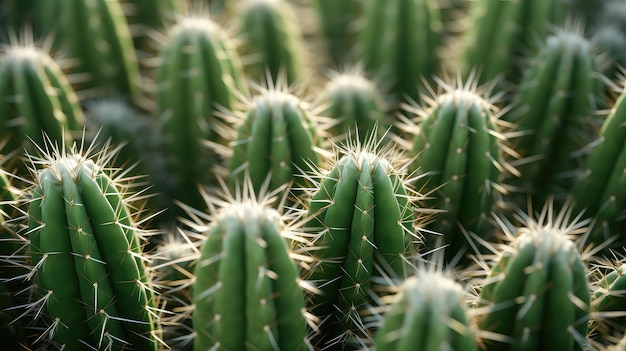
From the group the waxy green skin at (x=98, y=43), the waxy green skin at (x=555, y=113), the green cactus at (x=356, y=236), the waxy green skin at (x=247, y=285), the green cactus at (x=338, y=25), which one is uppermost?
the green cactus at (x=338, y=25)

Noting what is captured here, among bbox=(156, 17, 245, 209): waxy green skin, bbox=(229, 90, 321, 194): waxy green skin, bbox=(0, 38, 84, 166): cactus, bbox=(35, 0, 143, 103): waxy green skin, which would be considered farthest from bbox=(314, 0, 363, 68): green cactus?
bbox=(0, 38, 84, 166): cactus

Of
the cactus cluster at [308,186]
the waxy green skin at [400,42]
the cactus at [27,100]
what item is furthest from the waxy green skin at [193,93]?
the waxy green skin at [400,42]

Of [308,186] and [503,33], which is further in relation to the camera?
[503,33]

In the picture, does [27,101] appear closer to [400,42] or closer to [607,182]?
[400,42]

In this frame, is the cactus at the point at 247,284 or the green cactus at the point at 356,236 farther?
the green cactus at the point at 356,236

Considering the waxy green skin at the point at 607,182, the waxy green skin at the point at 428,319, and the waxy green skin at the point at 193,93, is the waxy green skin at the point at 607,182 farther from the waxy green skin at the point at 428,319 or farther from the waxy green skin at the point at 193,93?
the waxy green skin at the point at 193,93

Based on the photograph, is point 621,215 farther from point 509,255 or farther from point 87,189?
point 87,189

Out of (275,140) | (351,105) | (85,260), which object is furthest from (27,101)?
(351,105)
